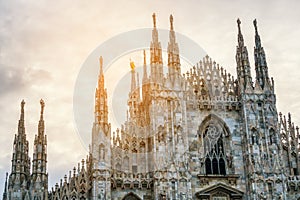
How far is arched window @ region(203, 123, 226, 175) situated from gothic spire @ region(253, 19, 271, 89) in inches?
184

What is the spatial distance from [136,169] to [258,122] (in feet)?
29.7

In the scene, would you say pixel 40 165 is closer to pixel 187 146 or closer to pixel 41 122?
pixel 41 122

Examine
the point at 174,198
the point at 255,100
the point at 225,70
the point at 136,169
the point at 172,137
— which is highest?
the point at 225,70

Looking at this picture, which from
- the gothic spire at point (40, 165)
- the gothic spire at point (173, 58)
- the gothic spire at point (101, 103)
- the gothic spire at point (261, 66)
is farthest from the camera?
the gothic spire at point (261, 66)

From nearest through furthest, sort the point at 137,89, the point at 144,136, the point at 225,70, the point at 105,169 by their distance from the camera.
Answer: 1. the point at 105,169
2. the point at 144,136
3. the point at 225,70
4. the point at 137,89

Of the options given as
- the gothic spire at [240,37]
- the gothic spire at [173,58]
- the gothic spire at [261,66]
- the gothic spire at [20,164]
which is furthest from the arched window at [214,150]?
the gothic spire at [20,164]

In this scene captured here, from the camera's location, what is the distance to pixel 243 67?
3553 centimetres

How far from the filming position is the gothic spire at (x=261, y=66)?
3522 centimetres

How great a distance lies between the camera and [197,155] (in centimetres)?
3272

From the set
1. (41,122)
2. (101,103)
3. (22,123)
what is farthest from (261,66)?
(22,123)

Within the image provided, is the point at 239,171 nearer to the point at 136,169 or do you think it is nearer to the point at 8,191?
the point at 136,169

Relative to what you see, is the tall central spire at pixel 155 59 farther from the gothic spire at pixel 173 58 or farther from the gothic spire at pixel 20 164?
the gothic spire at pixel 20 164

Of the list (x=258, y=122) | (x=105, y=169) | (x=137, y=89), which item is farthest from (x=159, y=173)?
(x=137, y=89)

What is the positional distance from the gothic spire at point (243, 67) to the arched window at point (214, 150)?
3.53m
